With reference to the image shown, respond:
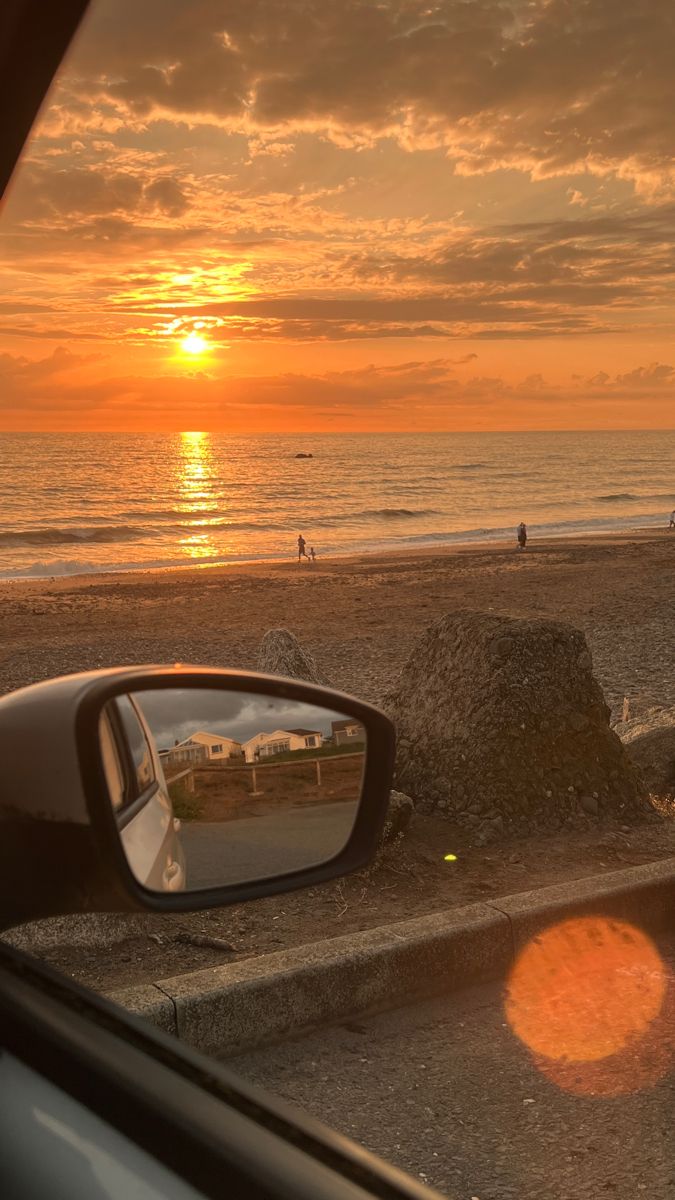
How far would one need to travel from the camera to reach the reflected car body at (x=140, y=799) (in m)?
1.42

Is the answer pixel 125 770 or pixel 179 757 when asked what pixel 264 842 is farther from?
pixel 125 770

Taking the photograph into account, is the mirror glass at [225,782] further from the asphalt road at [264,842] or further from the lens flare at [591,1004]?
the lens flare at [591,1004]

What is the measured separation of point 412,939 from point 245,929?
0.83 meters

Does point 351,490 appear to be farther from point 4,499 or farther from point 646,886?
point 646,886

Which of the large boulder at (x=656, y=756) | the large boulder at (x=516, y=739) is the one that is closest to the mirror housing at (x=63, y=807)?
the large boulder at (x=516, y=739)

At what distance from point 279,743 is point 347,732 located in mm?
114

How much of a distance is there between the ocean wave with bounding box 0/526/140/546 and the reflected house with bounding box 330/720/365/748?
132ft

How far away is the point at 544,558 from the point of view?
31.1 m

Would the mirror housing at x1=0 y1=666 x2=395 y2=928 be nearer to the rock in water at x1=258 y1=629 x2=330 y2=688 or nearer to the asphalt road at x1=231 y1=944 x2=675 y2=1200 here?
the asphalt road at x1=231 y1=944 x2=675 y2=1200

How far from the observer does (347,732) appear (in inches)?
72.7

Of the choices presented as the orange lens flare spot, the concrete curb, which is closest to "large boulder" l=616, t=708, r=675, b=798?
the concrete curb

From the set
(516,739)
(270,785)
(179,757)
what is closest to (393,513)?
(516,739)

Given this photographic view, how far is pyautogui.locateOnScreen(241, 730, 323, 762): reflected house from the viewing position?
5.92 feet

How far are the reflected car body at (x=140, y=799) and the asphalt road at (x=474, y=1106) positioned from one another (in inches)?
81.0
